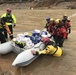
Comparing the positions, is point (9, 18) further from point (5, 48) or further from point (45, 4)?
point (45, 4)

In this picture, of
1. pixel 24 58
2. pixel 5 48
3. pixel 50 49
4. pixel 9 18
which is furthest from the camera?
pixel 9 18

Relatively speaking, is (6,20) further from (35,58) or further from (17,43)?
(35,58)

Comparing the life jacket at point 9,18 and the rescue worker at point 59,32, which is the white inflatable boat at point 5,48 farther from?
the rescue worker at point 59,32

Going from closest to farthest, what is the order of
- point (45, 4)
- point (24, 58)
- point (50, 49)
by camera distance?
point (24, 58) → point (50, 49) → point (45, 4)

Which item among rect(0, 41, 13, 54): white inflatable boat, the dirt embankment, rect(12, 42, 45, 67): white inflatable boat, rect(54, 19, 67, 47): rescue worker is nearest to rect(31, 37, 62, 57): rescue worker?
rect(12, 42, 45, 67): white inflatable boat

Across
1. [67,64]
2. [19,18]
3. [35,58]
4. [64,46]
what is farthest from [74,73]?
[19,18]

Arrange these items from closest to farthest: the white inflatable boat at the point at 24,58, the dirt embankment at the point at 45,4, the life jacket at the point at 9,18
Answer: the white inflatable boat at the point at 24,58, the life jacket at the point at 9,18, the dirt embankment at the point at 45,4

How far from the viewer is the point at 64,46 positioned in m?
10.6

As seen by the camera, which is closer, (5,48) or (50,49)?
(50,49)

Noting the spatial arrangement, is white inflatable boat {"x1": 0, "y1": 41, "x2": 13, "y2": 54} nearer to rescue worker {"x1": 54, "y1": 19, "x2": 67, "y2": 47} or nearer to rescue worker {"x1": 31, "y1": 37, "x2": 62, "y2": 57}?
Result: rescue worker {"x1": 31, "y1": 37, "x2": 62, "y2": 57}

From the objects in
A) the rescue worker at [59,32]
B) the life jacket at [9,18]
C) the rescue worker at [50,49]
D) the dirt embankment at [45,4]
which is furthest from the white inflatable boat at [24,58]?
the dirt embankment at [45,4]

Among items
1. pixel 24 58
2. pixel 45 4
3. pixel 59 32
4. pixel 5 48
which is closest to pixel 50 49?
pixel 24 58

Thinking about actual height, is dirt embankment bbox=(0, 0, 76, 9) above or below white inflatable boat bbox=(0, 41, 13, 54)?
below

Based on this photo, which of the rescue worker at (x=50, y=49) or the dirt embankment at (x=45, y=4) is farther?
the dirt embankment at (x=45, y=4)
